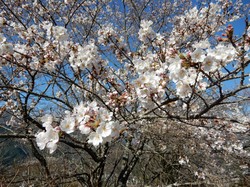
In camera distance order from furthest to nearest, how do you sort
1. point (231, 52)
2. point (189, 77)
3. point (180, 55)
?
point (189, 77)
point (231, 52)
point (180, 55)

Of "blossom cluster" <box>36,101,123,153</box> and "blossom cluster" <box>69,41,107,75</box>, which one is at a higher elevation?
"blossom cluster" <box>69,41,107,75</box>

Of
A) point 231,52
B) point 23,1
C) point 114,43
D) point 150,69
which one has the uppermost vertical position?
point 23,1

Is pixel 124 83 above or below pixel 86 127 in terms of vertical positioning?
above

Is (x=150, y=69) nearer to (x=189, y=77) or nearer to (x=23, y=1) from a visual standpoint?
(x=189, y=77)

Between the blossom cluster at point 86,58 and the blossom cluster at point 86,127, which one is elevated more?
the blossom cluster at point 86,58

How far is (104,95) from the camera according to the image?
4180 millimetres

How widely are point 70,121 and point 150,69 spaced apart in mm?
1196

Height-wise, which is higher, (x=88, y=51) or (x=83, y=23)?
(x=83, y=23)

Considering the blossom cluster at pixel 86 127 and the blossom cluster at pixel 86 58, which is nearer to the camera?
the blossom cluster at pixel 86 127

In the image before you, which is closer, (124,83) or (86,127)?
(86,127)

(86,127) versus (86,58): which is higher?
(86,58)

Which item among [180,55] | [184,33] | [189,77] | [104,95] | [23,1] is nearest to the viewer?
[180,55]

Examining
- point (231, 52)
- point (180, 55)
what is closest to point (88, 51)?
point (180, 55)

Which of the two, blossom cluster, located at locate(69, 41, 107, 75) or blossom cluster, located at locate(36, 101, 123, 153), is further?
blossom cluster, located at locate(69, 41, 107, 75)
